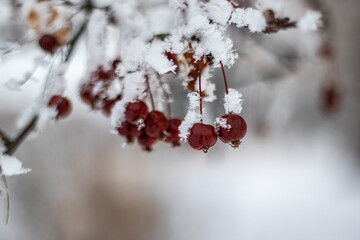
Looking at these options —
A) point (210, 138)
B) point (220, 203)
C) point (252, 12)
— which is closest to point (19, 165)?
point (210, 138)

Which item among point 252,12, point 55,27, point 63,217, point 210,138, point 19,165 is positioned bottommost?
point 63,217

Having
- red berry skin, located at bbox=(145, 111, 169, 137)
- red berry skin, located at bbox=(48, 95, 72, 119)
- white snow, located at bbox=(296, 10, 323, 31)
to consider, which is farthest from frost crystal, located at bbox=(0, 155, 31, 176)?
white snow, located at bbox=(296, 10, 323, 31)

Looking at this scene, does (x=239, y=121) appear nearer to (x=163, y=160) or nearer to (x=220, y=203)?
(x=220, y=203)

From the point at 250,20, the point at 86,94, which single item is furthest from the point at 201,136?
the point at 86,94

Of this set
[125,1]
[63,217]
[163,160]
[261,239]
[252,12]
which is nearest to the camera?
[252,12]

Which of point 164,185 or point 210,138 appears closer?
point 210,138

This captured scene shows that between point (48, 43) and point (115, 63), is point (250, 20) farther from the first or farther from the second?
point (48, 43)

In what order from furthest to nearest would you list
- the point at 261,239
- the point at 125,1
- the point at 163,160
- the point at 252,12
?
the point at 163,160
the point at 261,239
the point at 125,1
the point at 252,12

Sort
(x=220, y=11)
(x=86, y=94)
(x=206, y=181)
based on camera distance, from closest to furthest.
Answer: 1. (x=220, y=11)
2. (x=86, y=94)
3. (x=206, y=181)
